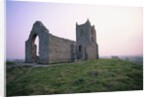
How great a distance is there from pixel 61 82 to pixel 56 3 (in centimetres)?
128

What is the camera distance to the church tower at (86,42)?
4.32 m

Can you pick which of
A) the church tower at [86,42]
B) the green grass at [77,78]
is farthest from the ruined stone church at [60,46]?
the green grass at [77,78]

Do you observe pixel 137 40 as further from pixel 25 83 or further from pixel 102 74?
pixel 25 83

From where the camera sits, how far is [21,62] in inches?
159

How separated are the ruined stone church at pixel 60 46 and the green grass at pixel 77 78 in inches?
4.9

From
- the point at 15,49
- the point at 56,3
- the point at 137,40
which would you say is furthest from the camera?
the point at 137,40

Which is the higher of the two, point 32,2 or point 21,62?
point 32,2

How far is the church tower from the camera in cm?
432

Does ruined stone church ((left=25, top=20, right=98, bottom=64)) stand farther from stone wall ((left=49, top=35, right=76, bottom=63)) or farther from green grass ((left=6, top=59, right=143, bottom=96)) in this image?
green grass ((left=6, top=59, right=143, bottom=96))

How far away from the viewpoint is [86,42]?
14.3ft

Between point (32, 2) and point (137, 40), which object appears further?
point (137, 40)

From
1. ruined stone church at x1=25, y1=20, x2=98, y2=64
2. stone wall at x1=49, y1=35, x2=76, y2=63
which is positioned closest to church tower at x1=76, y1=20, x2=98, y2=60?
ruined stone church at x1=25, y1=20, x2=98, y2=64

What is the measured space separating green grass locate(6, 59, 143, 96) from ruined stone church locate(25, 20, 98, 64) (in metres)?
0.12

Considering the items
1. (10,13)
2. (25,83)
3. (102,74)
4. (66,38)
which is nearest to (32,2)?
(10,13)
